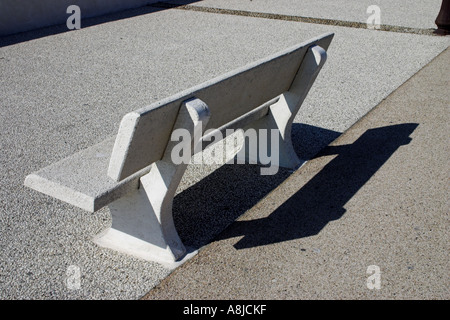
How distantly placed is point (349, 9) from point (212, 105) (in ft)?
30.7

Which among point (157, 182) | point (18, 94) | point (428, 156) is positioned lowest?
point (18, 94)

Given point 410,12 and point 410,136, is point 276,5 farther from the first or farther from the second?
point 410,136

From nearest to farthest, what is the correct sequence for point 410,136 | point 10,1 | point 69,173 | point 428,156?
point 69,173 < point 428,156 < point 410,136 < point 10,1

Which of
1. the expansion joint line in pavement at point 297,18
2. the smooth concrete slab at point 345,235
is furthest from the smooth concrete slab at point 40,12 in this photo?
the smooth concrete slab at point 345,235

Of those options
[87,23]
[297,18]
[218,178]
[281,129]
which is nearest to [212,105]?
[218,178]

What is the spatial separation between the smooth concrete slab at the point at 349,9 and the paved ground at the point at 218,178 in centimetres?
148

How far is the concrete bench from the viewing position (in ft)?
10.6

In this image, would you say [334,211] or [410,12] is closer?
[334,211]

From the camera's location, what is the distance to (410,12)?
1209cm

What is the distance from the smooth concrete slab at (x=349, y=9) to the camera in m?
11.3

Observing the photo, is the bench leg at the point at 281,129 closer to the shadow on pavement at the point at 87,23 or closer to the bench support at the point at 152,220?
the bench support at the point at 152,220
